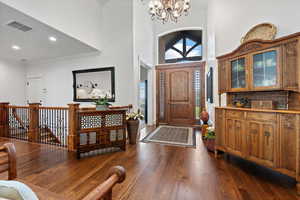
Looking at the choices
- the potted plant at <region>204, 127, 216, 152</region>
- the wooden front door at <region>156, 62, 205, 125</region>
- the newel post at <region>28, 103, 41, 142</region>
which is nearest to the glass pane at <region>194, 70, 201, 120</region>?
the wooden front door at <region>156, 62, 205, 125</region>

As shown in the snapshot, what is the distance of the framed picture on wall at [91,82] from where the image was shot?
4.31 metres

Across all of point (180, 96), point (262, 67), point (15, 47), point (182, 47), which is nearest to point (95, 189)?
point (262, 67)

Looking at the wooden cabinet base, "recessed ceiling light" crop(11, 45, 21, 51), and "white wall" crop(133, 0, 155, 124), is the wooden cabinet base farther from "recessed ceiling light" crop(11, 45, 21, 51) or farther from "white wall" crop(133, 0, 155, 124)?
"recessed ceiling light" crop(11, 45, 21, 51)

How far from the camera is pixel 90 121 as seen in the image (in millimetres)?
2643

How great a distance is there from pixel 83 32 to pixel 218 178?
445 centimetres

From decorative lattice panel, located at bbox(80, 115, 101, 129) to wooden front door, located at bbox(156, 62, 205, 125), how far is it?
3.50 metres

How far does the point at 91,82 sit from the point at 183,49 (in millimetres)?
4021

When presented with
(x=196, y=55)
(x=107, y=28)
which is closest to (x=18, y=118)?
(x=107, y=28)

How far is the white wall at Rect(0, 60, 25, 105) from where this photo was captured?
5.22 m

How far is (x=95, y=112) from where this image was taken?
2646 mm

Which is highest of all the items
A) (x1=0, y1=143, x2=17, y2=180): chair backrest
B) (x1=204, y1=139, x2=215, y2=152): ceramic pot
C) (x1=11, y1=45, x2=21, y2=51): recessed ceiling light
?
(x1=11, y1=45, x2=21, y2=51): recessed ceiling light

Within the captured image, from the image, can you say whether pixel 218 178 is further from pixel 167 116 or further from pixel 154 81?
pixel 154 81

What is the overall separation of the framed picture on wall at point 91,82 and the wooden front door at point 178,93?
2274 millimetres

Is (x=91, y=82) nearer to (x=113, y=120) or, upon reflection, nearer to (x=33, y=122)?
(x=33, y=122)
